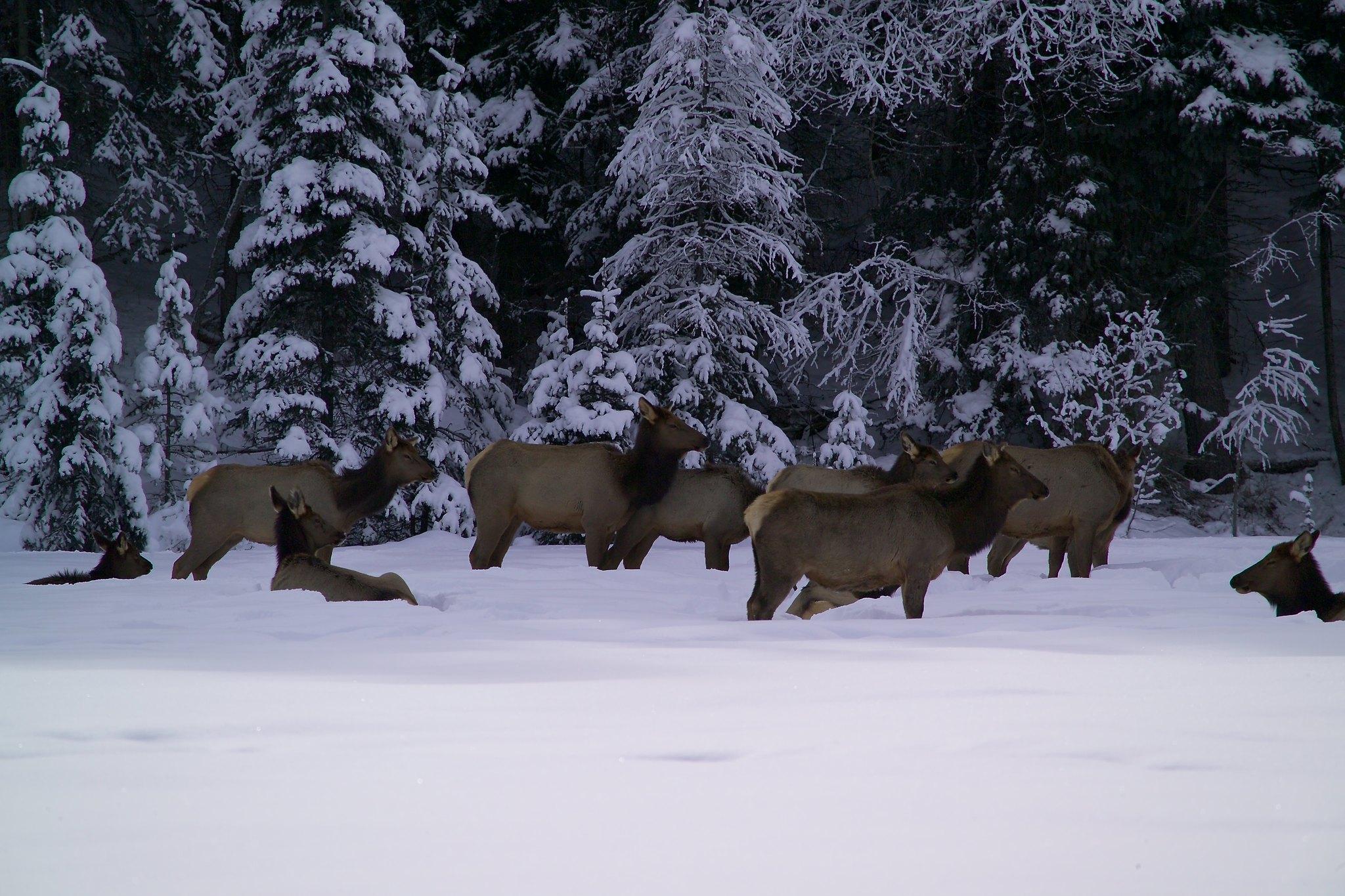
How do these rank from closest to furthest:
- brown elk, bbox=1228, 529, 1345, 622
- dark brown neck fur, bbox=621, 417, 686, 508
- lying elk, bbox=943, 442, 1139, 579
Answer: brown elk, bbox=1228, 529, 1345, 622, lying elk, bbox=943, 442, 1139, 579, dark brown neck fur, bbox=621, 417, 686, 508

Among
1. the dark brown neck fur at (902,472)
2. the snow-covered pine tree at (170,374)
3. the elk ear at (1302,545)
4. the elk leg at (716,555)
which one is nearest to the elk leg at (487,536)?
the elk leg at (716,555)

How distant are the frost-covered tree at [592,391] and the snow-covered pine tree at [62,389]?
261 inches

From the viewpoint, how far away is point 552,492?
11.6m

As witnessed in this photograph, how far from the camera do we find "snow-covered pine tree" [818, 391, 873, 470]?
1808 centimetres

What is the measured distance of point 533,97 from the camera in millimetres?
23391

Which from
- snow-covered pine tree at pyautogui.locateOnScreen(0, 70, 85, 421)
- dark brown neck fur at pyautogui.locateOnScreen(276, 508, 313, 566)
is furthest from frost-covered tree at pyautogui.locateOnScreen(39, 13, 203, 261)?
dark brown neck fur at pyautogui.locateOnScreen(276, 508, 313, 566)

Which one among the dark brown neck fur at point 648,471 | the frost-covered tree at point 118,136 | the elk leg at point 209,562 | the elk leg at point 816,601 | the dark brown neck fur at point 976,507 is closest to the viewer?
the elk leg at point 816,601

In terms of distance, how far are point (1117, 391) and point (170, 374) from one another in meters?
16.2

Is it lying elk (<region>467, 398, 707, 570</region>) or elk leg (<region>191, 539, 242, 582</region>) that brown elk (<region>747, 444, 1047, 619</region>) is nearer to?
lying elk (<region>467, 398, 707, 570</region>)

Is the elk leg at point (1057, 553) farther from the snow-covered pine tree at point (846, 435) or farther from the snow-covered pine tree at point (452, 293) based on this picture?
the snow-covered pine tree at point (452, 293)

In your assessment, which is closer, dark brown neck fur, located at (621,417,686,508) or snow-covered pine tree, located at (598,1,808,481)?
dark brown neck fur, located at (621,417,686,508)

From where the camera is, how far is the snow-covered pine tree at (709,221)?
19219mm

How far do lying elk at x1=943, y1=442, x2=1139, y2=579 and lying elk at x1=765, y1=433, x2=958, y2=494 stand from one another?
29.9 inches

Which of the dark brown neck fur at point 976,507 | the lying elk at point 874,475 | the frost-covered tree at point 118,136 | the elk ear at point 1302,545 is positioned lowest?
the elk ear at point 1302,545
